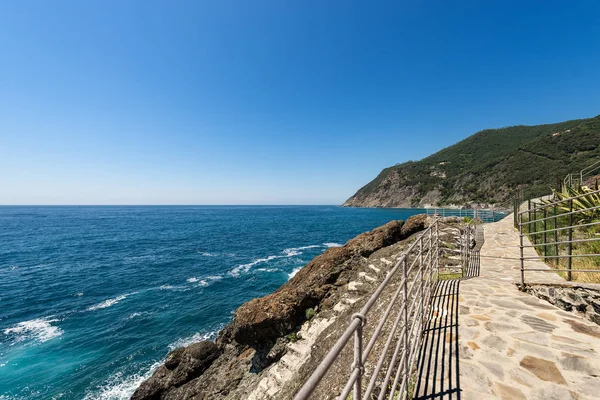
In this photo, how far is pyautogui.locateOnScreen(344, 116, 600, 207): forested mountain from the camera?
63.8 metres

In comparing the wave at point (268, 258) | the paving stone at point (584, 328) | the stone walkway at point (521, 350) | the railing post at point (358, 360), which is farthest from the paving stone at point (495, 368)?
the wave at point (268, 258)

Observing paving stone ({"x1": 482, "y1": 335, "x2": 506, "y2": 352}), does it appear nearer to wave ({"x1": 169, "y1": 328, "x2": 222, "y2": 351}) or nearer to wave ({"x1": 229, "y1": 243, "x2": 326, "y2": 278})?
Answer: wave ({"x1": 169, "y1": 328, "x2": 222, "y2": 351})

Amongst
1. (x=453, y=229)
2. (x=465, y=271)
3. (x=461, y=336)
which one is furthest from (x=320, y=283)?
(x=453, y=229)

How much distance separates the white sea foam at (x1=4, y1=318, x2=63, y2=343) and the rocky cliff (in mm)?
8861

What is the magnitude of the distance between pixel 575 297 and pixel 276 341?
718 cm

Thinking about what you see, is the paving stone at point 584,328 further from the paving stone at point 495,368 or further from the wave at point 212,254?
the wave at point 212,254

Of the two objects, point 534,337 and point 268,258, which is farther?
point 268,258

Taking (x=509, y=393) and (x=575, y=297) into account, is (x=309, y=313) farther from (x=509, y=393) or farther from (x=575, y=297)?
(x=575, y=297)

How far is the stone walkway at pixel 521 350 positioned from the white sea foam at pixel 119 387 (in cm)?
1264

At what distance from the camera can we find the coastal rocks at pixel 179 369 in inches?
374

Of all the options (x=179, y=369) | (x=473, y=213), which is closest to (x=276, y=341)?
(x=179, y=369)

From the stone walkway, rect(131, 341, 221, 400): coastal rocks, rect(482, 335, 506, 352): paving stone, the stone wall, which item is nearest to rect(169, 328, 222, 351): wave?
rect(131, 341, 221, 400): coastal rocks

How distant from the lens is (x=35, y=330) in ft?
47.1

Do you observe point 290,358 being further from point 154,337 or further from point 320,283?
point 154,337
